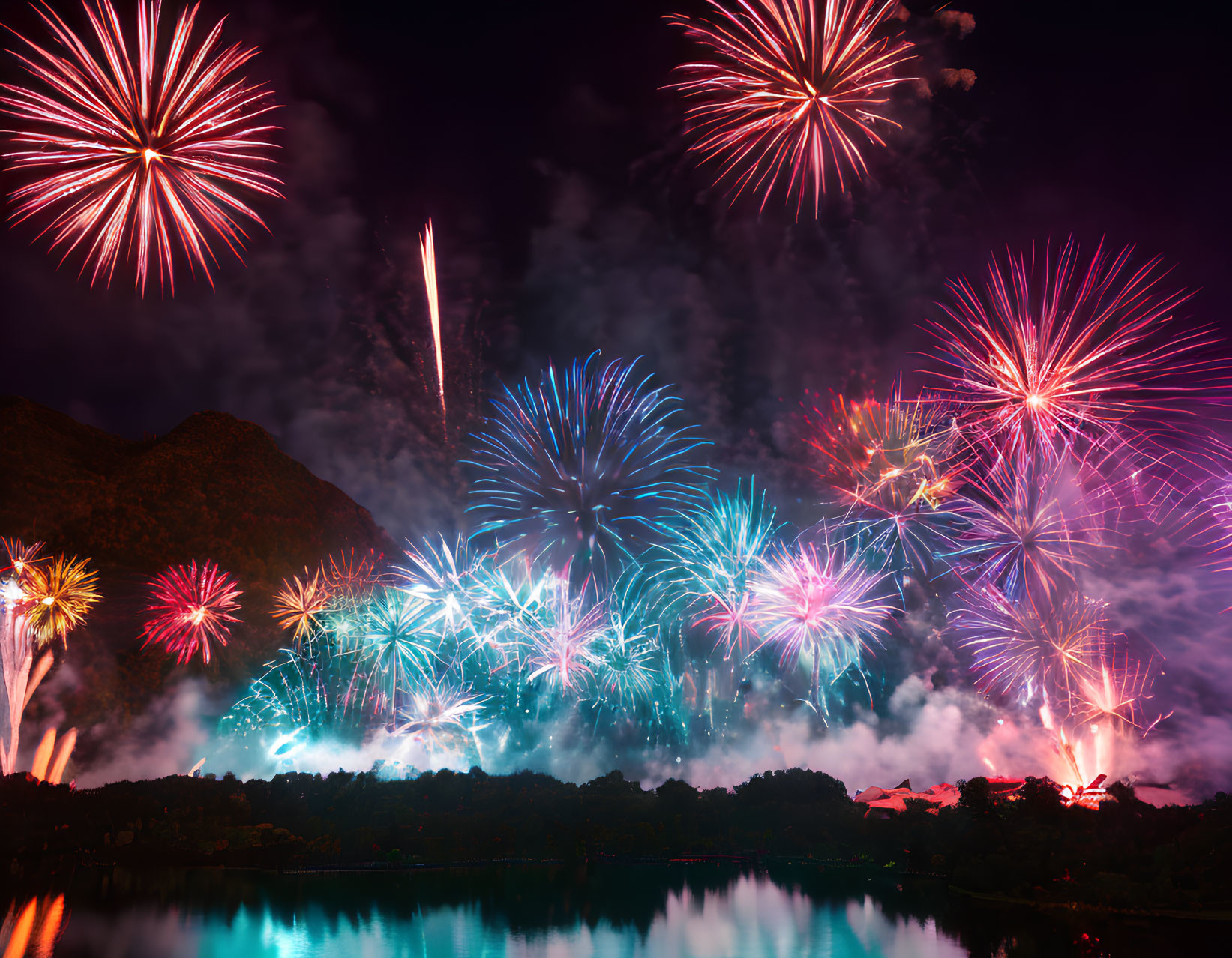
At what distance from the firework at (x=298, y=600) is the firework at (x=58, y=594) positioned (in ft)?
71.6

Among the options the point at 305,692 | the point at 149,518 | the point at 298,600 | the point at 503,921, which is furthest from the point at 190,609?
the point at 503,921

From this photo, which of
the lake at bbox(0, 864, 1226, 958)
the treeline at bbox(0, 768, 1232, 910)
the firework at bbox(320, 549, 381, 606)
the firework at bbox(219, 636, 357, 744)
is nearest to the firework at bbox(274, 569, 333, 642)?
the firework at bbox(320, 549, 381, 606)

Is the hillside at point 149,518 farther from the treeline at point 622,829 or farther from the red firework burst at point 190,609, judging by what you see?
the treeline at point 622,829

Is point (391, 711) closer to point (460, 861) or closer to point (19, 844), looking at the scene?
point (460, 861)

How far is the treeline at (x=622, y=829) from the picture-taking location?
69062 mm

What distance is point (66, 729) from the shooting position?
84438mm

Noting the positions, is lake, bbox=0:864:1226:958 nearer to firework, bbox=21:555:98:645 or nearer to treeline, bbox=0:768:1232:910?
treeline, bbox=0:768:1232:910

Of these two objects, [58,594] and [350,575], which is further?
[350,575]

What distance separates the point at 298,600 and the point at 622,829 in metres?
69.6

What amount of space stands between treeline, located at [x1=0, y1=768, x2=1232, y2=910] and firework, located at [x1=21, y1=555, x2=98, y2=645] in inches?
624

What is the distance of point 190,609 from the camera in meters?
82.4

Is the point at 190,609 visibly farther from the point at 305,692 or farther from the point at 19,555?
the point at 305,692

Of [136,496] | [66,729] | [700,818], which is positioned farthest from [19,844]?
[700,818]

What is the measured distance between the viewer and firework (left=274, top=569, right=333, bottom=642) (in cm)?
9844
